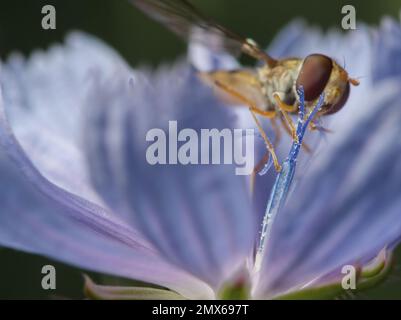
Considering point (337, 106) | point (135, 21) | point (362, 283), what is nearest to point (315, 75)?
point (337, 106)

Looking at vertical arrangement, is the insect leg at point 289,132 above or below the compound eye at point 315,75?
below

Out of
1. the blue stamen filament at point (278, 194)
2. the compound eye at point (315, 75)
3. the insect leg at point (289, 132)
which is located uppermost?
the compound eye at point (315, 75)

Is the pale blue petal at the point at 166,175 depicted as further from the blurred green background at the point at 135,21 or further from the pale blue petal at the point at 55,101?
the blurred green background at the point at 135,21

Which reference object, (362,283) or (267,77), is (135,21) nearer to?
(267,77)

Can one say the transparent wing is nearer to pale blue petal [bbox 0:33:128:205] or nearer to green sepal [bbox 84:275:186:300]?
pale blue petal [bbox 0:33:128:205]

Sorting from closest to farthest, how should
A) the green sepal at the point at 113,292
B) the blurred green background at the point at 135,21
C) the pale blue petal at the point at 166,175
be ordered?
the pale blue petal at the point at 166,175 < the green sepal at the point at 113,292 < the blurred green background at the point at 135,21

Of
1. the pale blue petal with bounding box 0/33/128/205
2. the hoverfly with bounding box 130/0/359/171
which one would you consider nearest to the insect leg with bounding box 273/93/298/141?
the hoverfly with bounding box 130/0/359/171

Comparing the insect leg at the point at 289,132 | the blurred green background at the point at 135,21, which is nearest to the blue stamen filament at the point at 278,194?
the insect leg at the point at 289,132
